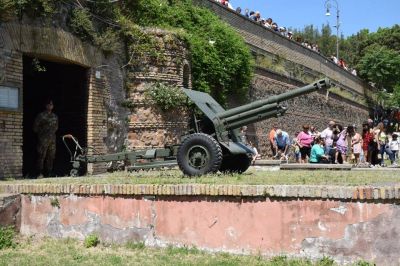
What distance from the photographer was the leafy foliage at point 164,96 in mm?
15710

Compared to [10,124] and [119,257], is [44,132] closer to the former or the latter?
[10,124]

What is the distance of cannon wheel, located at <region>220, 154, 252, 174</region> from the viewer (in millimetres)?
11844

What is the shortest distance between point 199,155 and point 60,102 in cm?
546

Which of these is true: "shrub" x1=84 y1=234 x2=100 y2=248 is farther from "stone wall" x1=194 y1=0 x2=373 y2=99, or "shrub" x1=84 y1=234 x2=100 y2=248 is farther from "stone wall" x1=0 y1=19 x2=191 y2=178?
"stone wall" x1=194 y1=0 x2=373 y2=99

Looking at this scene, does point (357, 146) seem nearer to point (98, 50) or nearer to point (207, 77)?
point (207, 77)

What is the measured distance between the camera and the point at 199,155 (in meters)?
10.3

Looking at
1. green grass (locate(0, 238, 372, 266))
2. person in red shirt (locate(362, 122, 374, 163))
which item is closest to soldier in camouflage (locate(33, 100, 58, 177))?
green grass (locate(0, 238, 372, 266))

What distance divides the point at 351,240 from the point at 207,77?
13202 mm

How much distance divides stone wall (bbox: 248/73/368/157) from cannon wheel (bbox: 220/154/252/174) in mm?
9182

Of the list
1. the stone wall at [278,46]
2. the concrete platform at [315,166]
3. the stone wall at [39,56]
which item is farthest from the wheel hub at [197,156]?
the stone wall at [278,46]

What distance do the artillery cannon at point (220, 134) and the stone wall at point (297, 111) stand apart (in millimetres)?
9493

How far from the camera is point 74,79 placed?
14125mm

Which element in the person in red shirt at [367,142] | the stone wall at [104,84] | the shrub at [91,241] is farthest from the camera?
the person in red shirt at [367,142]

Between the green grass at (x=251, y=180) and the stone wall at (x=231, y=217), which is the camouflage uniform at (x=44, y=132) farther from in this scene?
the stone wall at (x=231, y=217)
